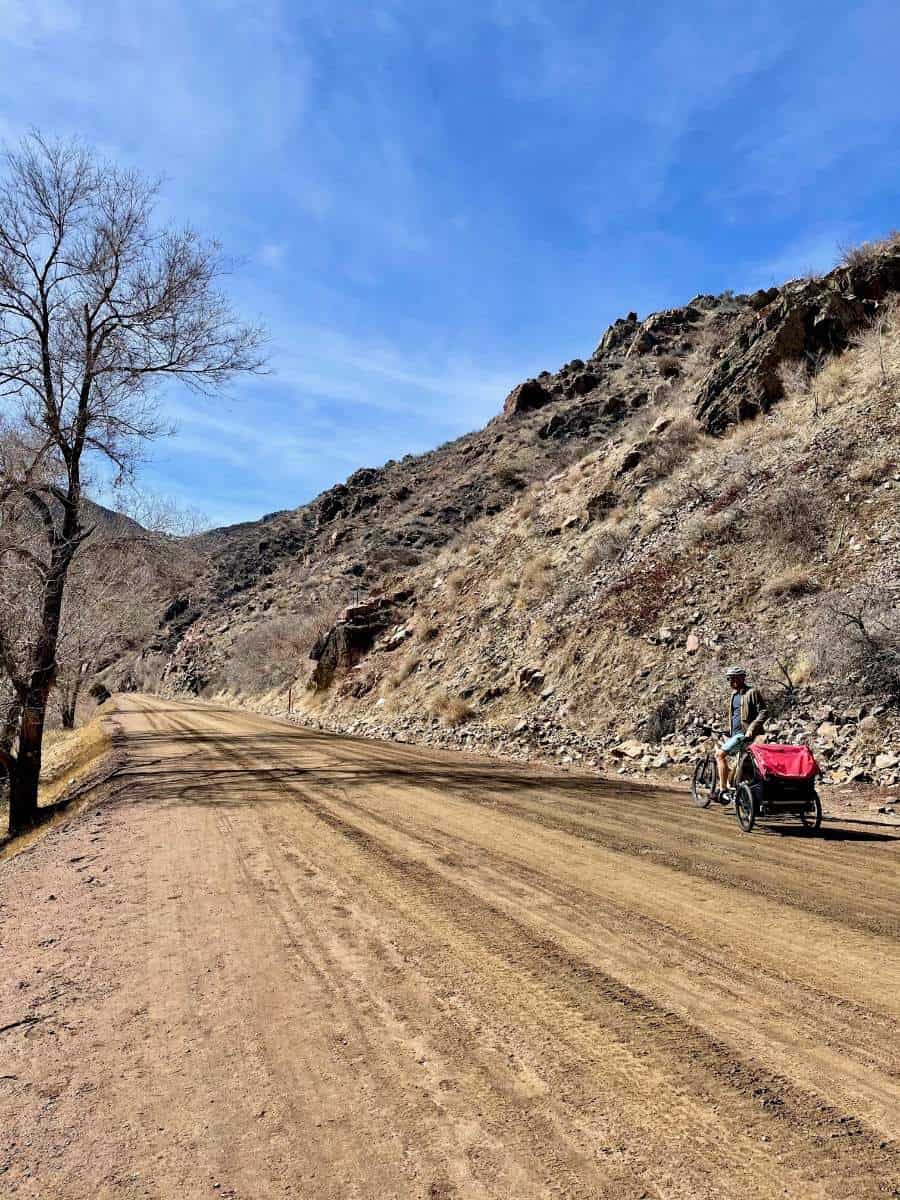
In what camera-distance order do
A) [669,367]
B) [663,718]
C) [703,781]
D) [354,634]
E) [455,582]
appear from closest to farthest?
[703,781]
[663,718]
[455,582]
[354,634]
[669,367]

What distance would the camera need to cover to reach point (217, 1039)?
361 centimetres

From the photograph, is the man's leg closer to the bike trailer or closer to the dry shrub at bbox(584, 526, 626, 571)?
the bike trailer

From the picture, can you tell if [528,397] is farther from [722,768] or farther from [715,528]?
[722,768]

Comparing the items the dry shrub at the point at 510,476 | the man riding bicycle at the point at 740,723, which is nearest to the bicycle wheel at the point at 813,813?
the man riding bicycle at the point at 740,723

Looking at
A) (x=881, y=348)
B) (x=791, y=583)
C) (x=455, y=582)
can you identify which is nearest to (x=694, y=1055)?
(x=791, y=583)

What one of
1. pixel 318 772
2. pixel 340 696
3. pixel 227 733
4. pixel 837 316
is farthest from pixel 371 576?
pixel 318 772

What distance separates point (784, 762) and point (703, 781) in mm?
2261

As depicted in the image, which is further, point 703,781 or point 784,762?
point 703,781

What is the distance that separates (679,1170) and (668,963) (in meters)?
1.86

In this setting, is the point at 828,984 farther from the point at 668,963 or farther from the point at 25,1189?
the point at 25,1189

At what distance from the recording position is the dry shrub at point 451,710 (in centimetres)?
1986

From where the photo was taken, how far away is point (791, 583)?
14562mm

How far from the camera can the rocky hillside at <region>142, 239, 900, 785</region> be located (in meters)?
12.9

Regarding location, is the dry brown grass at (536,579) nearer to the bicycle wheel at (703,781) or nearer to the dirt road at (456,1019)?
the bicycle wheel at (703,781)
